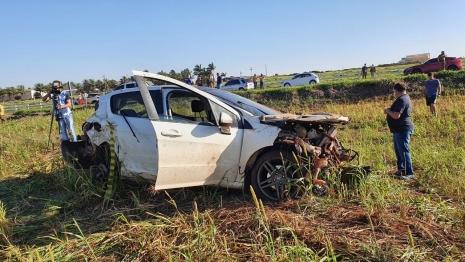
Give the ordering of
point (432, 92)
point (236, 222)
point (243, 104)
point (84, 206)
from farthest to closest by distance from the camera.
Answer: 1. point (432, 92)
2. point (243, 104)
3. point (84, 206)
4. point (236, 222)

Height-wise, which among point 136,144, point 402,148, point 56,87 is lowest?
point 402,148

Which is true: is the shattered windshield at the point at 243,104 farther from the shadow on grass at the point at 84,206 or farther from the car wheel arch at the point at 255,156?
the shadow on grass at the point at 84,206

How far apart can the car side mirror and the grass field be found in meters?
0.84

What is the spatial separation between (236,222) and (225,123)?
44.9 inches

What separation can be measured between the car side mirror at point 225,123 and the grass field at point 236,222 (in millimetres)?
841

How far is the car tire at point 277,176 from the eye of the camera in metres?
4.13

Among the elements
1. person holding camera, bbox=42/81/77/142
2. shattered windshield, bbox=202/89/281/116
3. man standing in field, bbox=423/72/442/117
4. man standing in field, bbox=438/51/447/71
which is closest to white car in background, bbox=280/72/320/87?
man standing in field, bbox=438/51/447/71

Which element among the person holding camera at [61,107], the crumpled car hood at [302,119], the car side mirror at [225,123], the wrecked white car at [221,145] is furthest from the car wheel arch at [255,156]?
the person holding camera at [61,107]

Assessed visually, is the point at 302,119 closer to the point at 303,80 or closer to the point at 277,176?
the point at 277,176

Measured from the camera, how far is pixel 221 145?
13.7 ft

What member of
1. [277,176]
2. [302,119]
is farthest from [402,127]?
[277,176]

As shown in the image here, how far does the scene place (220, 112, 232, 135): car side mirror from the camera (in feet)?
13.4

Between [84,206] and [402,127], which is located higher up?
[402,127]

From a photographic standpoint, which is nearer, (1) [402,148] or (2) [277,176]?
(2) [277,176]
